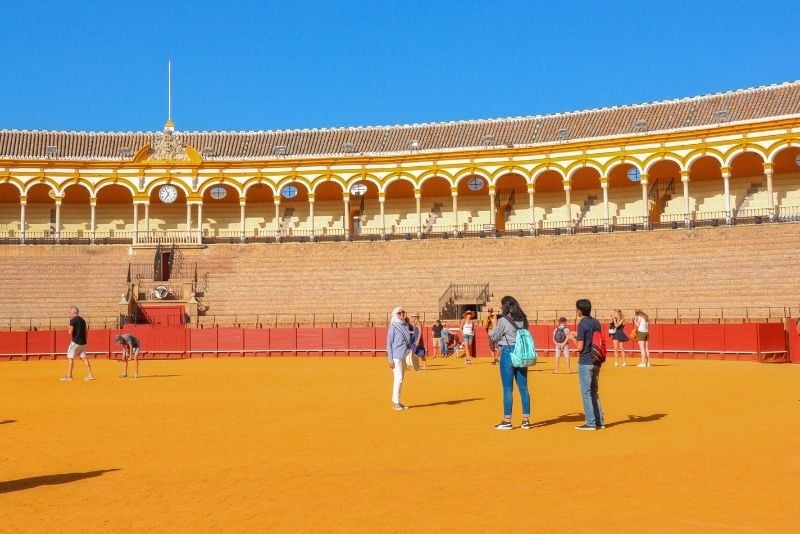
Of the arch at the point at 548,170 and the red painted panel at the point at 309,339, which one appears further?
the arch at the point at 548,170

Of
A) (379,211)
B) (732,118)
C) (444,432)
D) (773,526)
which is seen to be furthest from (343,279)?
(773,526)

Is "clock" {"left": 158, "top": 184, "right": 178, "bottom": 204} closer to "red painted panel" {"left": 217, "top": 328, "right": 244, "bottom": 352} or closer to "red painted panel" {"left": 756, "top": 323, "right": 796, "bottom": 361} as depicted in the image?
"red painted panel" {"left": 217, "top": 328, "right": 244, "bottom": 352}

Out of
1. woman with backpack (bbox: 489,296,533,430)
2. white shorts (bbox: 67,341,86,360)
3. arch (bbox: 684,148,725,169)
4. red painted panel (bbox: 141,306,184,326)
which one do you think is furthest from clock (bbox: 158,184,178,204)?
woman with backpack (bbox: 489,296,533,430)

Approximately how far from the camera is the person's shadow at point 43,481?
718 centimetres

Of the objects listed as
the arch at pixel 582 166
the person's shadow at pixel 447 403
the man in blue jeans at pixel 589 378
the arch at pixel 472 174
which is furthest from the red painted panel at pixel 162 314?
the man in blue jeans at pixel 589 378

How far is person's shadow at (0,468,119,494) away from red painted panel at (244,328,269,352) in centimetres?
2399

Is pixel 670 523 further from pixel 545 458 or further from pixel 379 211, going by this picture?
pixel 379 211

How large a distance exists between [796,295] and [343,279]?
1868cm

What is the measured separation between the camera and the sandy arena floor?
236 inches

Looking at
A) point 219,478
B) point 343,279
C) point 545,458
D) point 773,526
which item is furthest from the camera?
point 343,279

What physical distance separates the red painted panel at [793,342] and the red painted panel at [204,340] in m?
20.0

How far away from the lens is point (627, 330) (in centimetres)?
2731

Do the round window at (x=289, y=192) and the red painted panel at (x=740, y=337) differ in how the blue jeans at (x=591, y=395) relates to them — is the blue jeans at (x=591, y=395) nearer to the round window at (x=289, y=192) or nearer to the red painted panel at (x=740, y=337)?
the red painted panel at (x=740, y=337)

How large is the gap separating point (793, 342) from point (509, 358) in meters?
17.8
